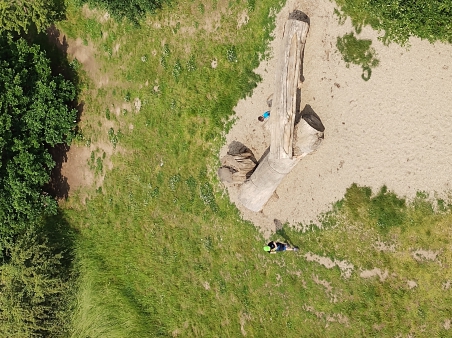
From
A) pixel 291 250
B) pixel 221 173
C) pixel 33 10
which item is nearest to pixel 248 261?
pixel 291 250

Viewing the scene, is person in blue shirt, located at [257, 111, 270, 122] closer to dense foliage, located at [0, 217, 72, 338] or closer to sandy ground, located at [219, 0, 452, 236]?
sandy ground, located at [219, 0, 452, 236]

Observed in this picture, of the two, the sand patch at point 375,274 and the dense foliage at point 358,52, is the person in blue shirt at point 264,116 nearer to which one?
the dense foliage at point 358,52

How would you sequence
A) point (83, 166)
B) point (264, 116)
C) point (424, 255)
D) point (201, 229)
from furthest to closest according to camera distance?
point (83, 166), point (201, 229), point (264, 116), point (424, 255)

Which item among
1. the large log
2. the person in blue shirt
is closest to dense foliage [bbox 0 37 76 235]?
the person in blue shirt

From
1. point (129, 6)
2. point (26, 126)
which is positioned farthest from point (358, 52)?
point (26, 126)

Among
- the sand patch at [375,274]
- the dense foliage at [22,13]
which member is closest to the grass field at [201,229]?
the sand patch at [375,274]

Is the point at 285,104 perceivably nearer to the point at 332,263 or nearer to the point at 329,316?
the point at 332,263
